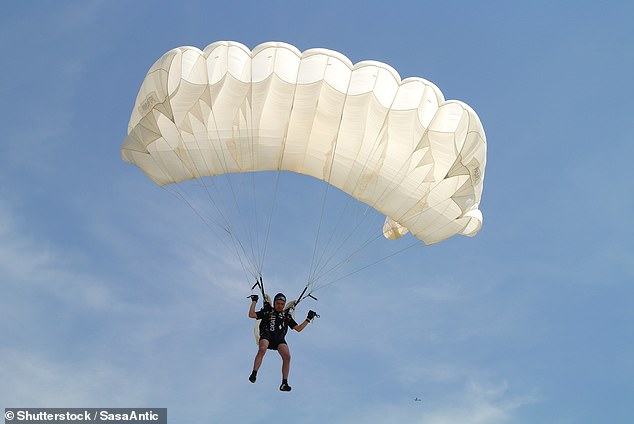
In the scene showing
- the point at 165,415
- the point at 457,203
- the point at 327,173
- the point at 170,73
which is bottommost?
the point at 165,415

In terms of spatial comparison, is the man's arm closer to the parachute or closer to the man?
the man

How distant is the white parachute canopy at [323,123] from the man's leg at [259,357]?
4050mm

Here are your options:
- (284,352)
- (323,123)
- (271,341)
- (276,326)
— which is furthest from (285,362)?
(323,123)

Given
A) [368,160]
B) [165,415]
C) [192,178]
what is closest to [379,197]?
[368,160]

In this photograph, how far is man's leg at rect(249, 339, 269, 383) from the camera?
54.5ft

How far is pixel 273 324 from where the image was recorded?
679 inches

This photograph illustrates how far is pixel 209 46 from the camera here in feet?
58.9

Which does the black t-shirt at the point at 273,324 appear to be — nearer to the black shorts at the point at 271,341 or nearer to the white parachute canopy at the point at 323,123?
the black shorts at the point at 271,341

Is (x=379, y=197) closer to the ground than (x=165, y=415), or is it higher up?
higher up

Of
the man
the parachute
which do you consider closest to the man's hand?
the man

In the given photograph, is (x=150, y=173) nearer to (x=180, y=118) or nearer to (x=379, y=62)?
(x=180, y=118)

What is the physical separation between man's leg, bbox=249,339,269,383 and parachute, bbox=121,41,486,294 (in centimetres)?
405

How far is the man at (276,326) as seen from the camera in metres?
17.0

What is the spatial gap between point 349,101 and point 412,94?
52.4 inches
